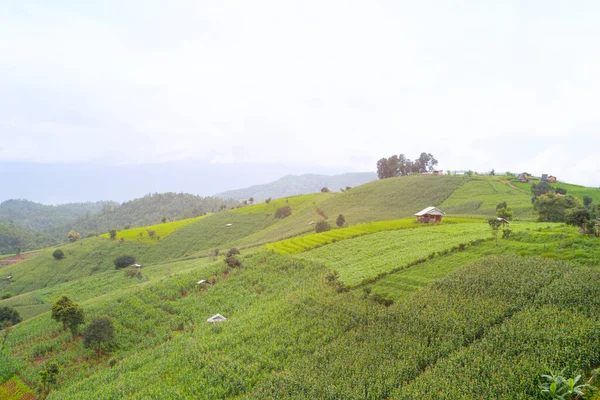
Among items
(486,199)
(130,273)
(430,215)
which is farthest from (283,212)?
(430,215)

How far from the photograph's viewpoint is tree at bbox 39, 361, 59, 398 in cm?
2734

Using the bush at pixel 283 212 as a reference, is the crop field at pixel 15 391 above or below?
below

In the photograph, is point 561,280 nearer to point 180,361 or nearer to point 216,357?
point 216,357

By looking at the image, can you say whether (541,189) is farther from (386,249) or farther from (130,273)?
(130,273)

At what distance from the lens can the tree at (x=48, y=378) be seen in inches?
1077

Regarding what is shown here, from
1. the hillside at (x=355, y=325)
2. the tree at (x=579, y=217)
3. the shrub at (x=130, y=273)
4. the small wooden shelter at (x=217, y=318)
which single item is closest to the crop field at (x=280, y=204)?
the shrub at (x=130, y=273)

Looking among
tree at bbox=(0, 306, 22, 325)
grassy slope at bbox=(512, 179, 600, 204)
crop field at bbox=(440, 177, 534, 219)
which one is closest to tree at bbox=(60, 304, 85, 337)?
tree at bbox=(0, 306, 22, 325)

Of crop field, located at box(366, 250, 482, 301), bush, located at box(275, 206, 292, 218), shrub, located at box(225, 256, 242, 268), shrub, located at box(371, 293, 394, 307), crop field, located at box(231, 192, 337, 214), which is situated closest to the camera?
shrub, located at box(371, 293, 394, 307)

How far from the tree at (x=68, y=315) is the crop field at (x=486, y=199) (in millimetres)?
70123

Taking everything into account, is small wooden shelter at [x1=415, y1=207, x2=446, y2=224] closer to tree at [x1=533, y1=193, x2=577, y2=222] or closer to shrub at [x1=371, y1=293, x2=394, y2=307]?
tree at [x1=533, y1=193, x2=577, y2=222]

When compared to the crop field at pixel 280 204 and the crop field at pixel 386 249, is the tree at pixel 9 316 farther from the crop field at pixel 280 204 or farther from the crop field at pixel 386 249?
the crop field at pixel 280 204

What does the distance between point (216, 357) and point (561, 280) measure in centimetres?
2724

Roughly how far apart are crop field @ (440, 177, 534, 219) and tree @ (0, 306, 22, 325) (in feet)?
274

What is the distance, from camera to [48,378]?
27.4 metres
